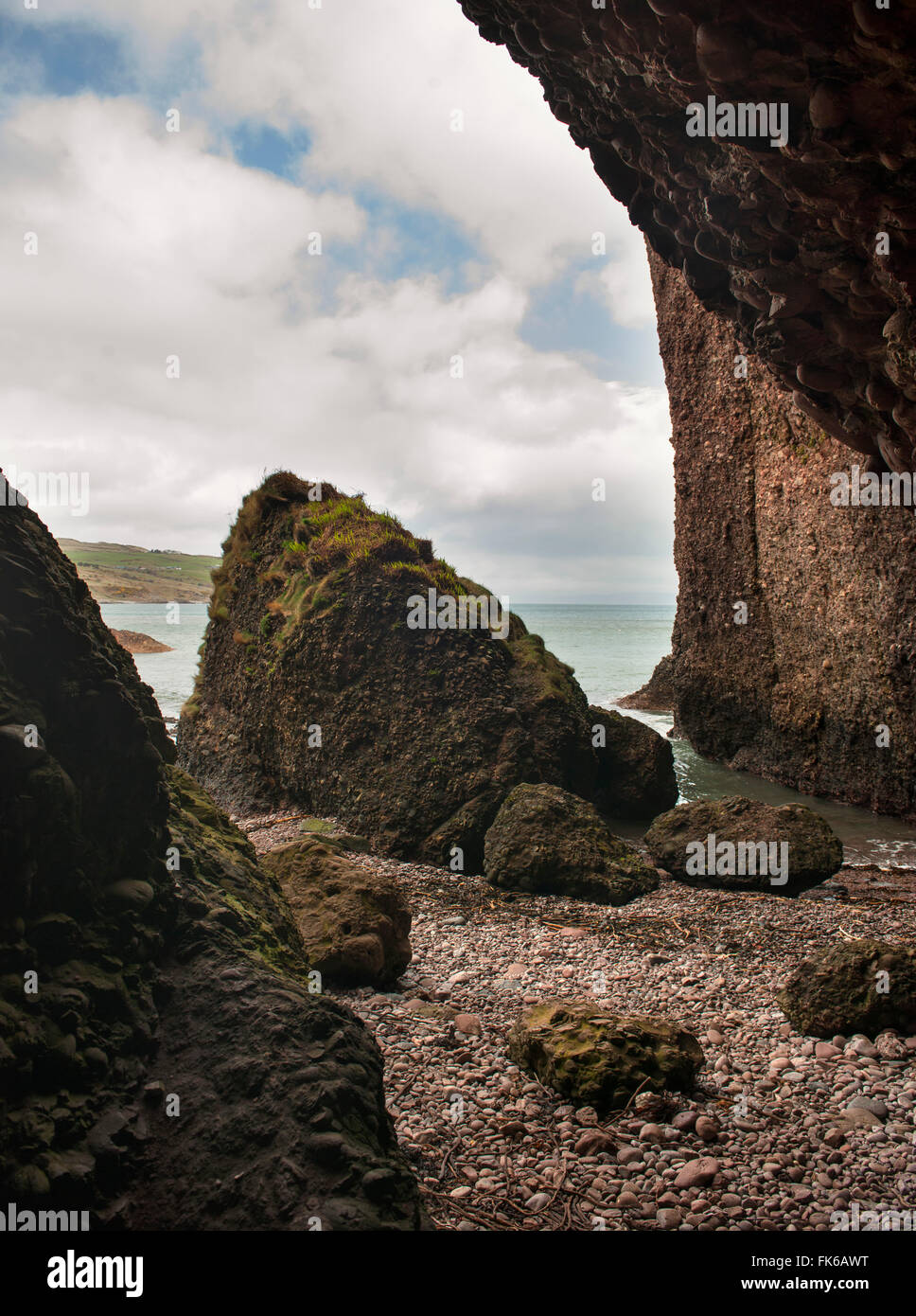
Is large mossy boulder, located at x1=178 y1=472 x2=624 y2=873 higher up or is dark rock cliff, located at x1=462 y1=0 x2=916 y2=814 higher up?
dark rock cliff, located at x1=462 y1=0 x2=916 y2=814

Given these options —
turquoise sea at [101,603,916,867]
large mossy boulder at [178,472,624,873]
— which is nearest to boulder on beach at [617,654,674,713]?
turquoise sea at [101,603,916,867]

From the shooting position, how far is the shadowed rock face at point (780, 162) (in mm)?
3418

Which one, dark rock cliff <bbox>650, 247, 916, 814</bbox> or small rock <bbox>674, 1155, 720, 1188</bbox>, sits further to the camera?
dark rock cliff <bbox>650, 247, 916, 814</bbox>

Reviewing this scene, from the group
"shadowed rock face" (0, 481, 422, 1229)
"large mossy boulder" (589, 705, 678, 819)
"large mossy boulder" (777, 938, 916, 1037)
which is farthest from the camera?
"large mossy boulder" (589, 705, 678, 819)

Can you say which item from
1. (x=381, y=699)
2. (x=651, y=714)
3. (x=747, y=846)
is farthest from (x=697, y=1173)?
(x=651, y=714)

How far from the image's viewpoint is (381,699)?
10.3 meters

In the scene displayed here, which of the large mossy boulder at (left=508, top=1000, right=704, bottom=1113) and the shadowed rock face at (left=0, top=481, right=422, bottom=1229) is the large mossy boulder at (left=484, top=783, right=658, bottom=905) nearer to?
the large mossy boulder at (left=508, top=1000, right=704, bottom=1113)

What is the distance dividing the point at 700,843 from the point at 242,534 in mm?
9532

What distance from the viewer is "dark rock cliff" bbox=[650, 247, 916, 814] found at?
444 inches

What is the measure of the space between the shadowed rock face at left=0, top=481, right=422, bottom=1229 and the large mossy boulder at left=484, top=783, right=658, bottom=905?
450 cm

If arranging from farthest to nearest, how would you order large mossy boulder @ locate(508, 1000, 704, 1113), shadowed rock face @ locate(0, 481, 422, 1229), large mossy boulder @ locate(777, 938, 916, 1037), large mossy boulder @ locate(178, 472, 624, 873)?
1. large mossy boulder @ locate(178, 472, 624, 873)
2. large mossy boulder @ locate(777, 938, 916, 1037)
3. large mossy boulder @ locate(508, 1000, 704, 1113)
4. shadowed rock face @ locate(0, 481, 422, 1229)

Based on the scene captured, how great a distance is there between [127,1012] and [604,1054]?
2.37 metres

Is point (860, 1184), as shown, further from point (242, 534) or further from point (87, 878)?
point (242, 534)

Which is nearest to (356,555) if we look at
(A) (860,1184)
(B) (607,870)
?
(B) (607,870)
